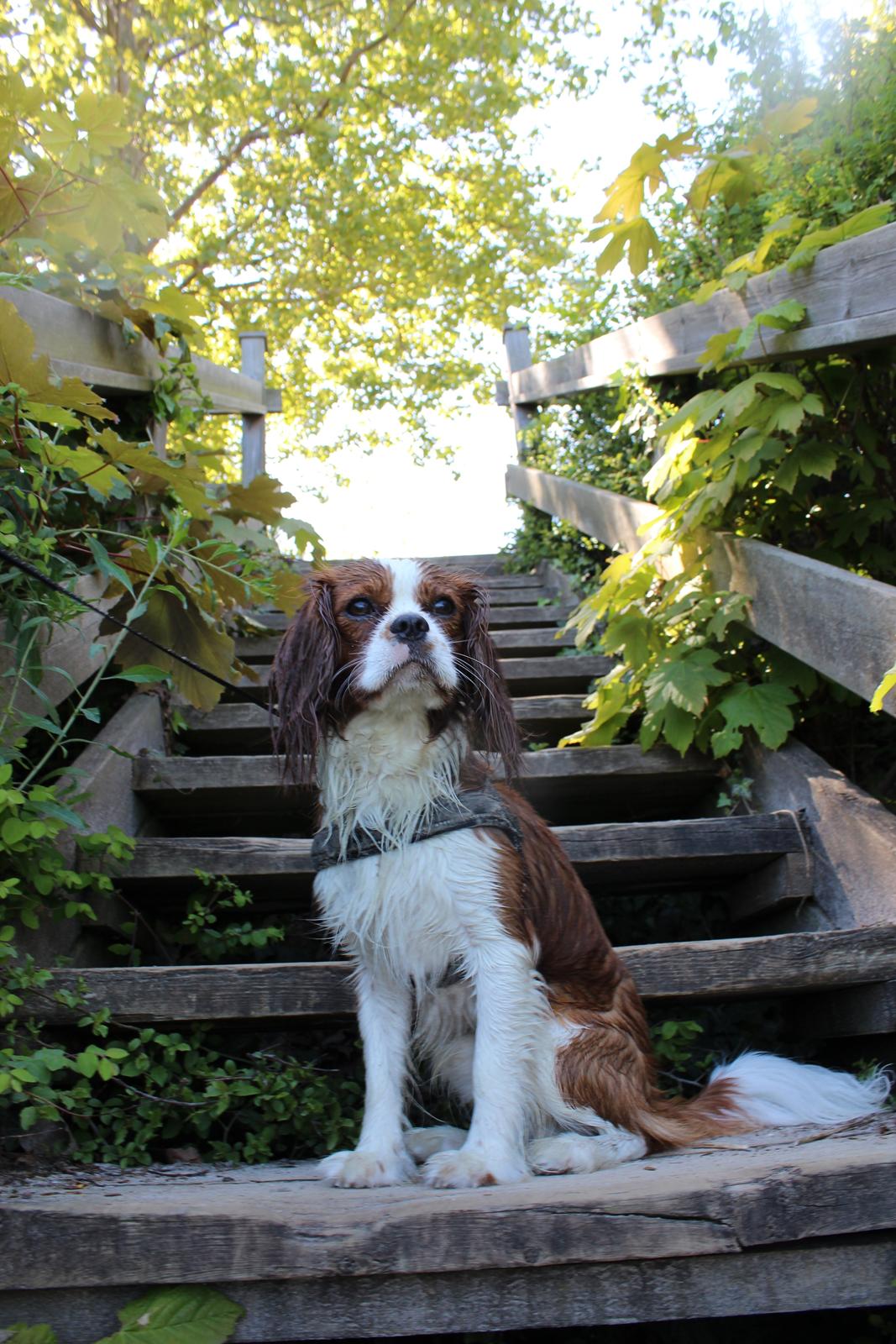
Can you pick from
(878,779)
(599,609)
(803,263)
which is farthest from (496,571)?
(803,263)

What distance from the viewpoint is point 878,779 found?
11.6 feet

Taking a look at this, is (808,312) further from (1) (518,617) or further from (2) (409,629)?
(1) (518,617)

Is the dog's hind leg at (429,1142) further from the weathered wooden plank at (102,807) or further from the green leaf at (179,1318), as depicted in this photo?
the weathered wooden plank at (102,807)

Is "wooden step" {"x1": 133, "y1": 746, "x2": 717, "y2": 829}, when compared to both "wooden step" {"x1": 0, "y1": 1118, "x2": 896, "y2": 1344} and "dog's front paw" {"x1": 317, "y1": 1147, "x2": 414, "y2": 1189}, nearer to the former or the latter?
"dog's front paw" {"x1": 317, "y1": 1147, "x2": 414, "y2": 1189}

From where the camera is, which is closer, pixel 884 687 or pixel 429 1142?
pixel 884 687

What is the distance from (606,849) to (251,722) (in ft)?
4.68

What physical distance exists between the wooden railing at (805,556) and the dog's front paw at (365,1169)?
4.32 feet

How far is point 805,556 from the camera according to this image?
10.5 feet

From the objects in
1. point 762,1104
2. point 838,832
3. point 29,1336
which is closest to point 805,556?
point 838,832

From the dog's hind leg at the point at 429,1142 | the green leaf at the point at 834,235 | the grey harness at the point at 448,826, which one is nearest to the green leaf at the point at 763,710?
the grey harness at the point at 448,826

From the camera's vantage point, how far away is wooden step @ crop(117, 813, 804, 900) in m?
3.07

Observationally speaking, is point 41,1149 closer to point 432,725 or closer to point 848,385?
point 432,725

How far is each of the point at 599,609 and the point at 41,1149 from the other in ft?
7.60

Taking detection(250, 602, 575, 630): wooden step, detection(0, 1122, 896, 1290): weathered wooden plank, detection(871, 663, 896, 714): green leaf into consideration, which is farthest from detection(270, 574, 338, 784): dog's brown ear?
detection(250, 602, 575, 630): wooden step
